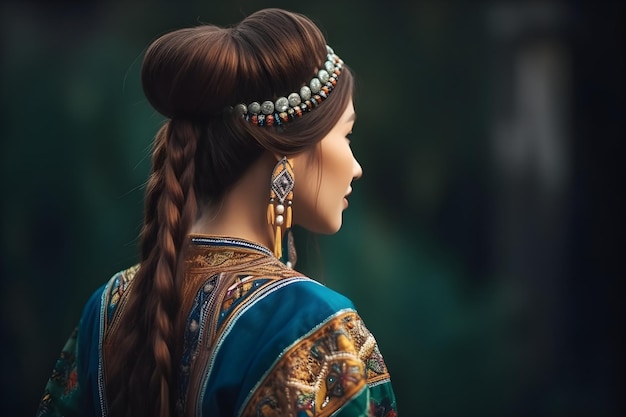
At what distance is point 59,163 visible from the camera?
316cm

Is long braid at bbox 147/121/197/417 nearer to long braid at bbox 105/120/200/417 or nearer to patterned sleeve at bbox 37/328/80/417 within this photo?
long braid at bbox 105/120/200/417

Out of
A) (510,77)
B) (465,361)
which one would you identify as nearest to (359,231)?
(465,361)

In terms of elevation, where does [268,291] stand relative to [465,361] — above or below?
above

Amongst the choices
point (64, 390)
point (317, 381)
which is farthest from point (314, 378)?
point (64, 390)

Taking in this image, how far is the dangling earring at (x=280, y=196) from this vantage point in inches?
54.6

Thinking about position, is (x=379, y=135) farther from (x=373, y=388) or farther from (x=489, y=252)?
(x=373, y=388)

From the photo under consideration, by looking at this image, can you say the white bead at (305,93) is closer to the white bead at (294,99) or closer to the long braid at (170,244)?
the white bead at (294,99)

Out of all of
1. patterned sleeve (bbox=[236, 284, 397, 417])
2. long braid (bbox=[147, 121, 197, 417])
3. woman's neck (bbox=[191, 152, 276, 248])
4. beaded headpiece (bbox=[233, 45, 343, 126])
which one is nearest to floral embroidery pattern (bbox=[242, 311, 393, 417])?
patterned sleeve (bbox=[236, 284, 397, 417])

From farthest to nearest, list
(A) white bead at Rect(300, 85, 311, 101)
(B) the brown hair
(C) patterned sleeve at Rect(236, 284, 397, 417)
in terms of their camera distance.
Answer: (A) white bead at Rect(300, 85, 311, 101) < (B) the brown hair < (C) patterned sleeve at Rect(236, 284, 397, 417)

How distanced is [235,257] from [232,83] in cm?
28

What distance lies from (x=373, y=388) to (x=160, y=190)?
49cm

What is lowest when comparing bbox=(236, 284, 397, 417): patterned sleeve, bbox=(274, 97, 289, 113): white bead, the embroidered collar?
bbox=(236, 284, 397, 417): patterned sleeve

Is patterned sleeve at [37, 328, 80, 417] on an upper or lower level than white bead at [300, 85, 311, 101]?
lower

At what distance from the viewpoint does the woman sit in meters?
1.21
